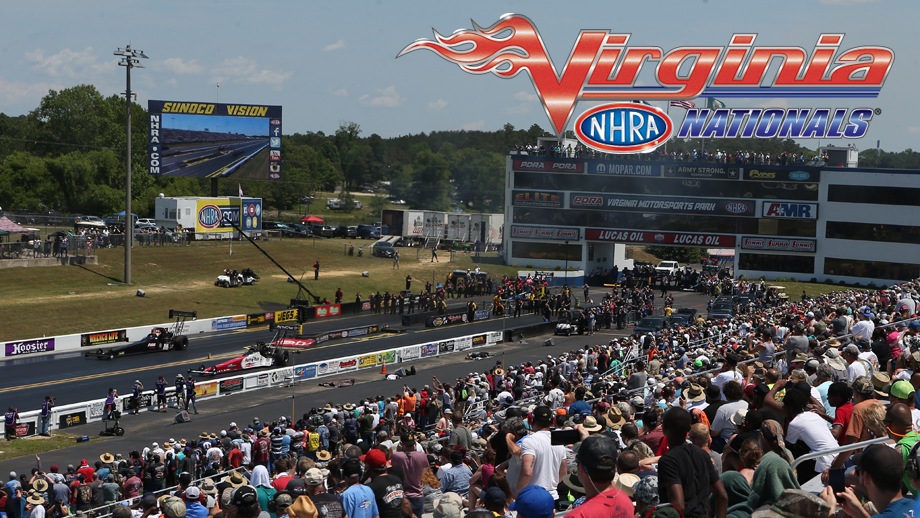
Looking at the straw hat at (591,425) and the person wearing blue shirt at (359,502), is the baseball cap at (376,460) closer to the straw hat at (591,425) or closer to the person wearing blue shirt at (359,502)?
the person wearing blue shirt at (359,502)

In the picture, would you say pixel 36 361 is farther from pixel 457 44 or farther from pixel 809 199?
pixel 809 199

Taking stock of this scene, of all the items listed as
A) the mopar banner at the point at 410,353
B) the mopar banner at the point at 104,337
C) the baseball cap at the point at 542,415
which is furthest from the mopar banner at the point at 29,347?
the baseball cap at the point at 542,415

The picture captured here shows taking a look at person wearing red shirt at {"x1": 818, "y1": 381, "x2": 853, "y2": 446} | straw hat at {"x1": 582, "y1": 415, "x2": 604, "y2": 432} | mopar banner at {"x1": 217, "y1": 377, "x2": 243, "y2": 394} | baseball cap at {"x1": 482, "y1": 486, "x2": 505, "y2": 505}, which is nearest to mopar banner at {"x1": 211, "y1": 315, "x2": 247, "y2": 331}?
mopar banner at {"x1": 217, "y1": 377, "x2": 243, "y2": 394}

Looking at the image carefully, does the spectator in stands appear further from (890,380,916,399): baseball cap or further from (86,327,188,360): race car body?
(86,327,188,360): race car body

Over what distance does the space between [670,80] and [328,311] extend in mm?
31039

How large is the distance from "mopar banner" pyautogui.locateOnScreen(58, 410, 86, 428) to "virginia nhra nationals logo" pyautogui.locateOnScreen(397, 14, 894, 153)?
4224cm

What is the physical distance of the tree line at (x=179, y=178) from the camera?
112375mm

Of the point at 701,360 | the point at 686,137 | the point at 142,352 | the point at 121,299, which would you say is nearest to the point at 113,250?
the point at 121,299

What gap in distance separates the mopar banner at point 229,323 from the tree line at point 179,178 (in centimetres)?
5068

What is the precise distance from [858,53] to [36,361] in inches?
2110

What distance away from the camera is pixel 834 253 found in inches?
2901

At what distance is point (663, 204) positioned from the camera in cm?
7588

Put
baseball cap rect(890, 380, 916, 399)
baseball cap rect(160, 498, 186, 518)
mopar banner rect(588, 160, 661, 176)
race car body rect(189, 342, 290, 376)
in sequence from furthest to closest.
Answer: mopar banner rect(588, 160, 661, 176)
race car body rect(189, 342, 290, 376)
baseball cap rect(890, 380, 916, 399)
baseball cap rect(160, 498, 186, 518)

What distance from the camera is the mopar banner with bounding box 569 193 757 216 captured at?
74500 mm
